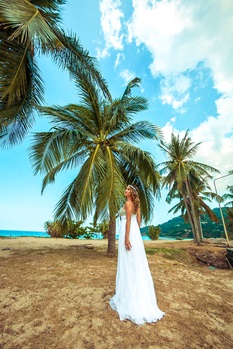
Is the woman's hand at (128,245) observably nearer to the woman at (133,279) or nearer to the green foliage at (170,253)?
the woman at (133,279)

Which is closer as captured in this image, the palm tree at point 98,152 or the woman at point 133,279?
the woman at point 133,279

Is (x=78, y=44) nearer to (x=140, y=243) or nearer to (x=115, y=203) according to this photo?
(x=115, y=203)

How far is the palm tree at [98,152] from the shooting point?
592 centimetres

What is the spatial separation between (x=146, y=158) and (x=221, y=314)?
4583mm

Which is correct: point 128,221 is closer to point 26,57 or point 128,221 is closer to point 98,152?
point 98,152

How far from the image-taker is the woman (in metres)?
2.82

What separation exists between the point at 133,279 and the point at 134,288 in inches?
5.1

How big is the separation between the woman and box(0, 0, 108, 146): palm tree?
4.35 metres

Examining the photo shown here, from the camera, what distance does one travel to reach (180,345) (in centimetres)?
229

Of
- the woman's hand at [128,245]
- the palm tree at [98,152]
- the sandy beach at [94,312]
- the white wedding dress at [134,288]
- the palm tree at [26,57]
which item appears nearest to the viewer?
the sandy beach at [94,312]

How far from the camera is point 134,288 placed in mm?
2975

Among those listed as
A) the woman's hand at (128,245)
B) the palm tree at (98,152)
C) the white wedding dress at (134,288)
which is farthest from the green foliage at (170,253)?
the woman's hand at (128,245)

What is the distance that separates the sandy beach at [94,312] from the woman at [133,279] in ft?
0.45

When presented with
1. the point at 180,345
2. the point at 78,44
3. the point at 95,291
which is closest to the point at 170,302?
the point at 180,345
